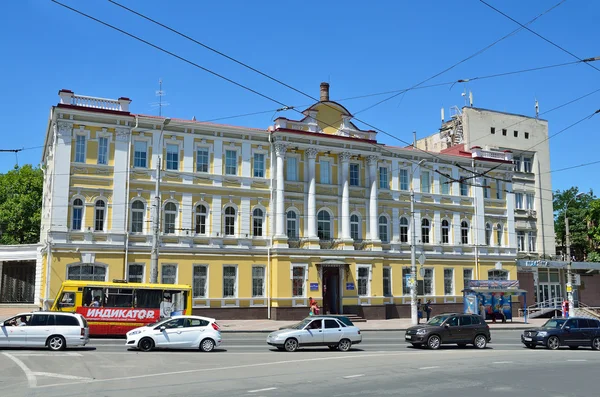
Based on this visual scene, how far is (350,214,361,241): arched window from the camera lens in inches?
1688

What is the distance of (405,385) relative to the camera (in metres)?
14.2

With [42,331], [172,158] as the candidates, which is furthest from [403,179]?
[42,331]

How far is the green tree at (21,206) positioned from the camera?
56281 mm

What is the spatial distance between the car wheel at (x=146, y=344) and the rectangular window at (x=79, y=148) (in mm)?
17344

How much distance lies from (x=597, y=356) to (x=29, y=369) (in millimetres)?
19253

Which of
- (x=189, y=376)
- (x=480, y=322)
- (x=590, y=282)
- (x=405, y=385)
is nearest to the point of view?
(x=405, y=385)

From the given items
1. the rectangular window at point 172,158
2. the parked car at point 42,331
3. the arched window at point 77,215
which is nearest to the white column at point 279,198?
the rectangular window at point 172,158

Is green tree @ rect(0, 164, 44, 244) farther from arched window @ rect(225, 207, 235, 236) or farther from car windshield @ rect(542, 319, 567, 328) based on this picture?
car windshield @ rect(542, 319, 567, 328)

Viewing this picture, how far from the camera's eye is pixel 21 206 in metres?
56.4

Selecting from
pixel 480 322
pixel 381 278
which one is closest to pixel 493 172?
pixel 381 278

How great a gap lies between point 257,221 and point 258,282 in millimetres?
4061

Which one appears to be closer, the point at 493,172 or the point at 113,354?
Answer: the point at 113,354

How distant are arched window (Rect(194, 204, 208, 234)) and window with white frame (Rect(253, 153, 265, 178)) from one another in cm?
423

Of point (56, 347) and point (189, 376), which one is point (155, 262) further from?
point (189, 376)
